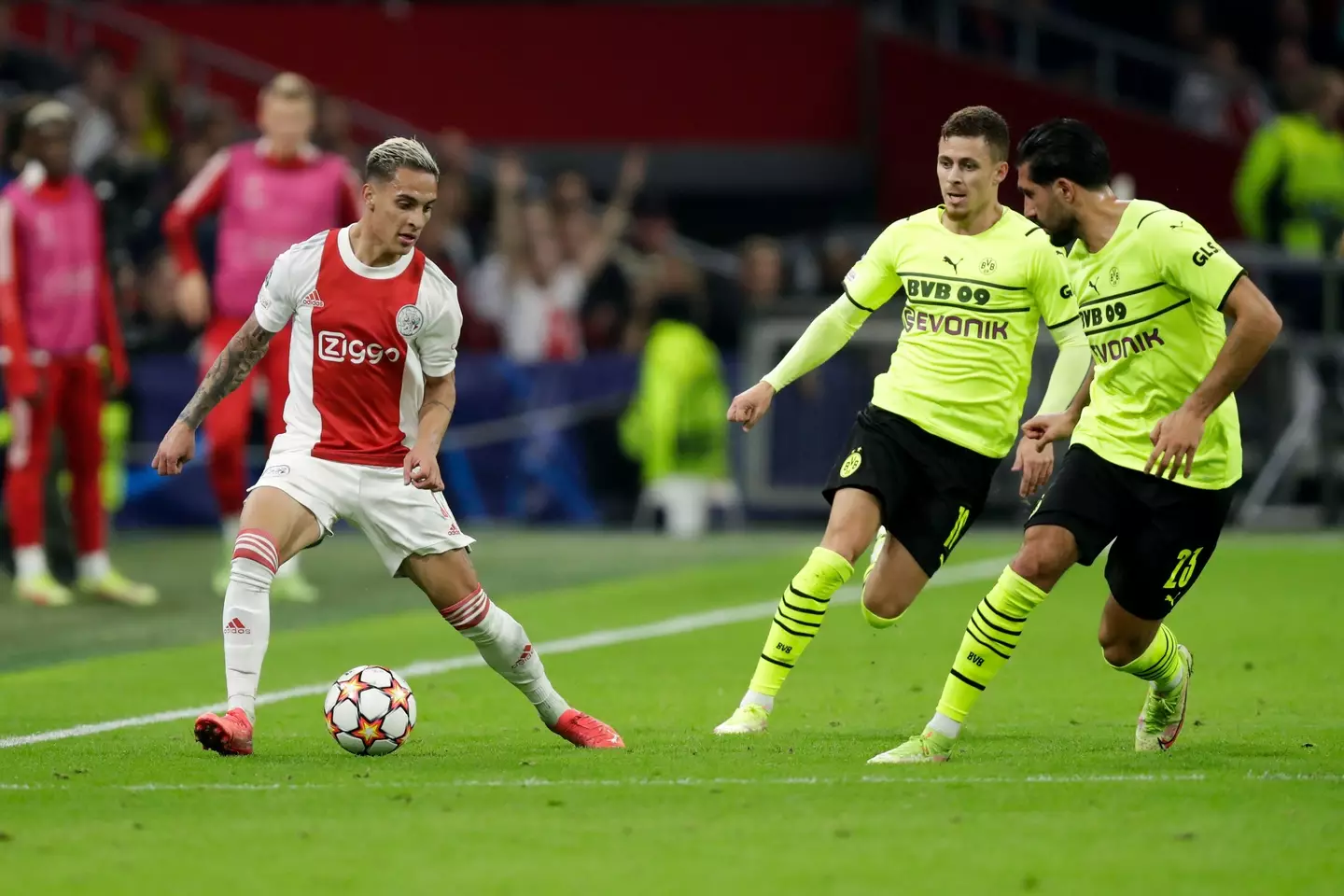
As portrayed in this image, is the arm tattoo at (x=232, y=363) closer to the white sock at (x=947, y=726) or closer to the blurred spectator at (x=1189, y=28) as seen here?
the white sock at (x=947, y=726)

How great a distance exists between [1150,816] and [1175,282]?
191 cm

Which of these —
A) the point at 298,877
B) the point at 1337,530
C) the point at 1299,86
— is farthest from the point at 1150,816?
the point at 1299,86

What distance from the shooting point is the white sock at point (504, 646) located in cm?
781

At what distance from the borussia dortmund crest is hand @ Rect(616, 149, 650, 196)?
14.0 meters

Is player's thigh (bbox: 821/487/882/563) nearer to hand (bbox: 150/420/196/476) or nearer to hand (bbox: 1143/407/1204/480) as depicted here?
hand (bbox: 1143/407/1204/480)

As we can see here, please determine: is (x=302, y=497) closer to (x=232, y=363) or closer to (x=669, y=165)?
(x=232, y=363)

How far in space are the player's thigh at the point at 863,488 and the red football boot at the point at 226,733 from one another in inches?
89.8

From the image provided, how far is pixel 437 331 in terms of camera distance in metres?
7.94

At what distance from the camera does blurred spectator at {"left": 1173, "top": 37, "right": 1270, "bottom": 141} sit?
78.7ft

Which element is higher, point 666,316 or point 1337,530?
point 666,316

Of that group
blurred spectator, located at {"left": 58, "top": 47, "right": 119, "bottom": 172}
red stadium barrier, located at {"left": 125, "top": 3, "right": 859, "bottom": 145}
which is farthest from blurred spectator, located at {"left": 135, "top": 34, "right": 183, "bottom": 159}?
red stadium barrier, located at {"left": 125, "top": 3, "right": 859, "bottom": 145}

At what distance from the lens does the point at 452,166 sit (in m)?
20.7

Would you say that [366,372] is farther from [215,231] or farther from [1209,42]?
[1209,42]

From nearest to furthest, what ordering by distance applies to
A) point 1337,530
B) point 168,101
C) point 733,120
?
1. point 1337,530
2. point 168,101
3. point 733,120
